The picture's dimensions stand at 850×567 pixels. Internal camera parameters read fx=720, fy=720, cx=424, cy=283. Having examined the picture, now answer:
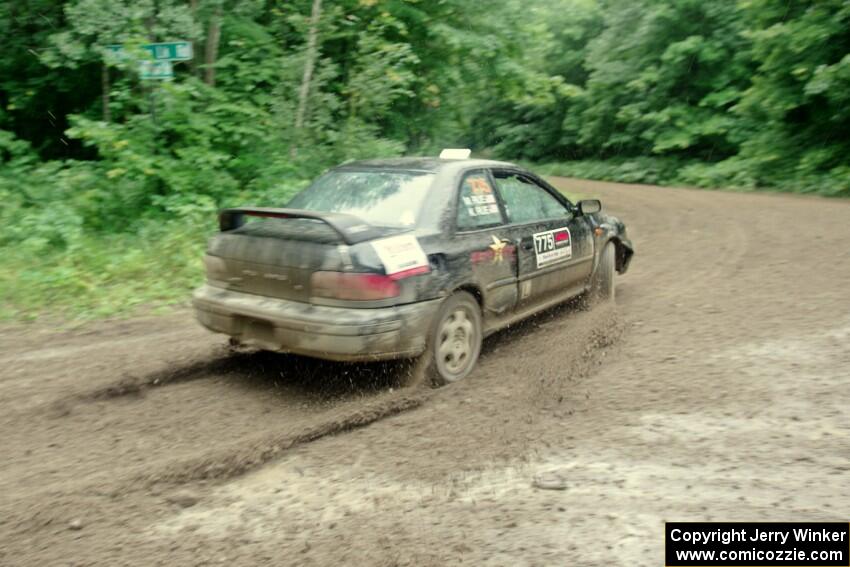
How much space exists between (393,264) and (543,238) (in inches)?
74.5

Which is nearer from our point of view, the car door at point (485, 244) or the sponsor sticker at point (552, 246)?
the car door at point (485, 244)

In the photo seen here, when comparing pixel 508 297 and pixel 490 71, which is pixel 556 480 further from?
pixel 490 71

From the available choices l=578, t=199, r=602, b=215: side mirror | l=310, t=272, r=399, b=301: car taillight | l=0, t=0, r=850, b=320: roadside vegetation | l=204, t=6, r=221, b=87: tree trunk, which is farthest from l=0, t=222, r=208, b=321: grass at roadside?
l=578, t=199, r=602, b=215: side mirror

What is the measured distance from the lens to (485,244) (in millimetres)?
5324

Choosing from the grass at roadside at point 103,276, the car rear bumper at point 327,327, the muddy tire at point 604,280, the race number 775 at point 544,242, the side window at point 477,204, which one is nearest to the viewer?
the car rear bumper at point 327,327

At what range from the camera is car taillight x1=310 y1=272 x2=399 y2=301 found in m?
4.47

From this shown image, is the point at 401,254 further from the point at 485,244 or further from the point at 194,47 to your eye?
the point at 194,47

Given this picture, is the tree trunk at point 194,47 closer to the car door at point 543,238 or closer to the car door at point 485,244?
the car door at point 543,238

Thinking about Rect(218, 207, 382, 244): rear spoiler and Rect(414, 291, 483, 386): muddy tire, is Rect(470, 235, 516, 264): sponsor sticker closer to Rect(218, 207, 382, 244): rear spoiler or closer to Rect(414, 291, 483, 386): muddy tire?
Rect(414, 291, 483, 386): muddy tire

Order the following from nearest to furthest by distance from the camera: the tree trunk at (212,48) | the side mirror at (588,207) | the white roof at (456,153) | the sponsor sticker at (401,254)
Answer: the sponsor sticker at (401,254), the white roof at (456,153), the side mirror at (588,207), the tree trunk at (212,48)

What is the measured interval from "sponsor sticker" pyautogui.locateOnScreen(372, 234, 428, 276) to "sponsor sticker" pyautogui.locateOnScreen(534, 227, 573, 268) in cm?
148

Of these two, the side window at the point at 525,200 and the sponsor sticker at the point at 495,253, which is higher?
the side window at the point at 525,200

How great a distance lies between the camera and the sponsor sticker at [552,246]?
5.95 m

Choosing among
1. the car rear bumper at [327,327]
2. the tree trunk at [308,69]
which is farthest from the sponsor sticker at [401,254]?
the tree trunk at [308,69]
